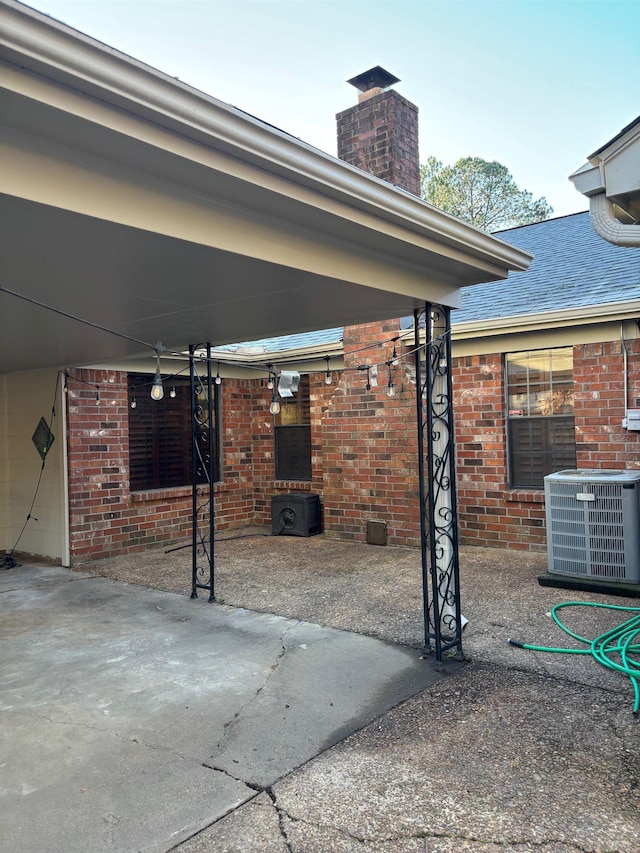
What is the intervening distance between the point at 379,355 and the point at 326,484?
215 cm

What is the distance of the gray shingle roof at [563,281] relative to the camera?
7.31 metres

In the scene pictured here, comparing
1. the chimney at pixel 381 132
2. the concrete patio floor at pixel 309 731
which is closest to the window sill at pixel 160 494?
the concrete patio floor at pixel 309 731

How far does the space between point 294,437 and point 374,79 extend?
5986 millimetres

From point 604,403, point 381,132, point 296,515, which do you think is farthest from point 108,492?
point 381,132

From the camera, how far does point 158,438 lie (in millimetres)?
9609

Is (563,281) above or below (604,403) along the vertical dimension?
above

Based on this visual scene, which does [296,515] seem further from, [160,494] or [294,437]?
[160,494]

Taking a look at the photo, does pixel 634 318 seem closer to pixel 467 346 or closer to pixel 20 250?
pixel 467 346

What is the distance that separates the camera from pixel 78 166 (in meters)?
2.40

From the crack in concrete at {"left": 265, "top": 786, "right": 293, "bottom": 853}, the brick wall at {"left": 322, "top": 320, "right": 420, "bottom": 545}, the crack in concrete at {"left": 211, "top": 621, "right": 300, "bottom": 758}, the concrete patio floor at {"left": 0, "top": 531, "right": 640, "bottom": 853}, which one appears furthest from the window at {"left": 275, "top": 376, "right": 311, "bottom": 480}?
the crack in concrete at {"left": 265, "top": 786, "right": 293, "bottom": 853}

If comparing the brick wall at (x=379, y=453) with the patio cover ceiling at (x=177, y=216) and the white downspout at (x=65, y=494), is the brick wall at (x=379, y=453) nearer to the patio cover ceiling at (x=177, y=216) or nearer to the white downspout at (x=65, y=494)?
the white downspout at (x=65, y=494)

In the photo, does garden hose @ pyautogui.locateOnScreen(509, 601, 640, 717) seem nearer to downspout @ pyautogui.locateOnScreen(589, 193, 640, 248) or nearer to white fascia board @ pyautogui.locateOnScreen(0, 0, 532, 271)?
downspout @ pyautogui.locateOnScreen(589, 193, 640, 248)

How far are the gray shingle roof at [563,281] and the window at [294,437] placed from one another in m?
3.20

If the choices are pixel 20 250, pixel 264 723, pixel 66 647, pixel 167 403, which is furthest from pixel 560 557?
pixel 167 403
